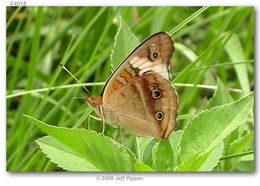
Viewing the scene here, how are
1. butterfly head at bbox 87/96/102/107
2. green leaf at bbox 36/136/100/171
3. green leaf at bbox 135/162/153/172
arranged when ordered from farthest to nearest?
butterfly head at bbox 87/96/102/107
green leaf at bbox 36/136/100/171
green leaf at bbox 135/162/153/172

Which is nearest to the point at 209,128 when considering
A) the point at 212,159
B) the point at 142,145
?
the point at 212,159

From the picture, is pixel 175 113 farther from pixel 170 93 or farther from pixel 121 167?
pixel 121 167

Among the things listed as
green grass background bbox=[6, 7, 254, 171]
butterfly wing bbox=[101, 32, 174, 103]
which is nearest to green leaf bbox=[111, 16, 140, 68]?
butterfly wing bbox=[101, 32, 174, 103]

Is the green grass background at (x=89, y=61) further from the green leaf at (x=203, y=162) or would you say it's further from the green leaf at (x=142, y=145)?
the green leaf at (x=203, y=162)

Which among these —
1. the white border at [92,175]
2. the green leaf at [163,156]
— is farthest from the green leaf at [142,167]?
the white border at [92,175]

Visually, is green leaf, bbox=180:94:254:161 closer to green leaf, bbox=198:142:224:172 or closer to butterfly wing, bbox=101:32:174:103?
green leaf, bbox=198:142:224:172

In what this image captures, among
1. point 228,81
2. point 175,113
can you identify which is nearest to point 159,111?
point 175,113

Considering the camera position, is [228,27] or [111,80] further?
[228,27]
